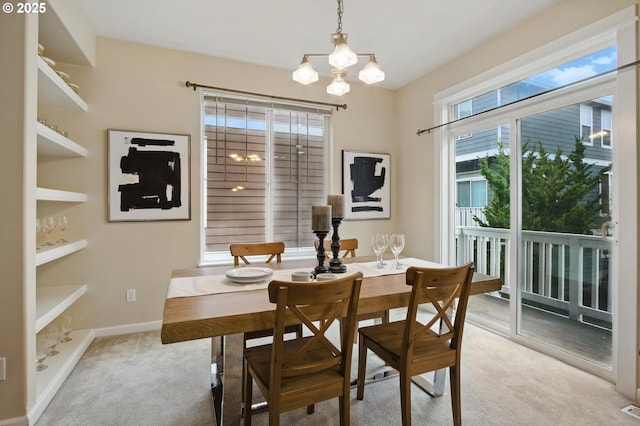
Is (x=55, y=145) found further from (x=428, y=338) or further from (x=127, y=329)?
(x=428, y=338)

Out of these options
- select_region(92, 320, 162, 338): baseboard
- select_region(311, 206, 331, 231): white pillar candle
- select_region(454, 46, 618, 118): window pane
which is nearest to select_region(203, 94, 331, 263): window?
select_region(92, 320, 162, 338): baseboard

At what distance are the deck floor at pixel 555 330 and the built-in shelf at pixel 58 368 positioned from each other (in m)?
3.50

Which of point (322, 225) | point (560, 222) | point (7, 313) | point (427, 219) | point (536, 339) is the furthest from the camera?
point (427, 219)

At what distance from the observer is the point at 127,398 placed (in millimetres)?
1983

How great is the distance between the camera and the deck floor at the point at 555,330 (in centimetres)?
232

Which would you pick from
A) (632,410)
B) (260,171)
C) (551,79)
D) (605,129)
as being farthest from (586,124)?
(260,171)

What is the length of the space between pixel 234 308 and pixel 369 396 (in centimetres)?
119

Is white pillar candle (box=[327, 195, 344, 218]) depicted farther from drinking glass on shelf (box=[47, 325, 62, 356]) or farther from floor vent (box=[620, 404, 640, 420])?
drinking glass on shelf (box=[47, 325, 62, 356])

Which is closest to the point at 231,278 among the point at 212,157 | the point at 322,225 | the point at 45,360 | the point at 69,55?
the point at 322,225

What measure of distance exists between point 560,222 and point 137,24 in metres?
3.88

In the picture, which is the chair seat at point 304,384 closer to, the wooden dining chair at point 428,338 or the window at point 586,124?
the wooden dining chair at point 428,338

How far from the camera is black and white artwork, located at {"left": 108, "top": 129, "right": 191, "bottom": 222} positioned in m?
2.93

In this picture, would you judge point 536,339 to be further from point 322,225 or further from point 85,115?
point 85,115

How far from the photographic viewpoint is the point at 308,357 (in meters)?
1.51
